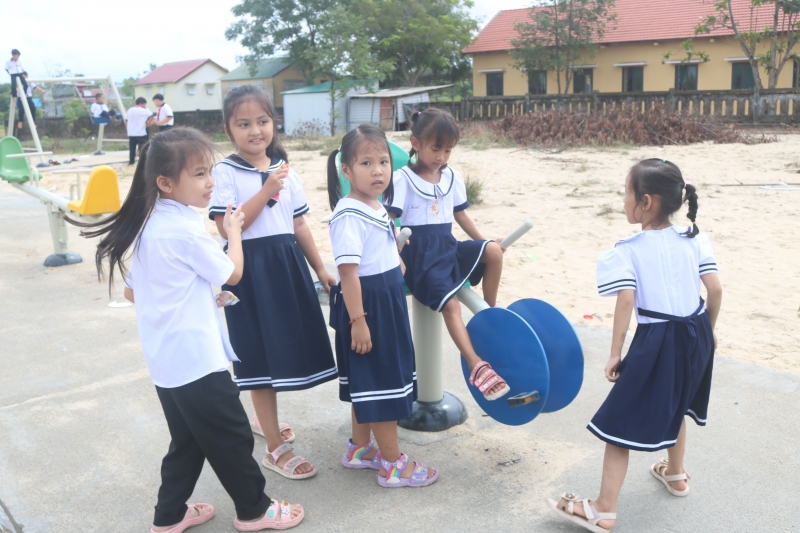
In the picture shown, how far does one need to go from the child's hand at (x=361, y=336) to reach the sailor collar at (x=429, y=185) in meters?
0.63

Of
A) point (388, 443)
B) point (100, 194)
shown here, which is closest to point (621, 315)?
point (388, 443)

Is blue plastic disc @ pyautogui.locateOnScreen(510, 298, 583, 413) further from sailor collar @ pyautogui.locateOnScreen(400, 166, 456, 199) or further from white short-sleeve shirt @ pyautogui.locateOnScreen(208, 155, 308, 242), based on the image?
white short-sleeve shirt @ pyautogui.locateOnScreen(208, 155, 308, 242)

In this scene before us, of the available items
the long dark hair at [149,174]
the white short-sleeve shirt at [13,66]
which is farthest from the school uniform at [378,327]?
the white short-sleeve shirt at [13,66]

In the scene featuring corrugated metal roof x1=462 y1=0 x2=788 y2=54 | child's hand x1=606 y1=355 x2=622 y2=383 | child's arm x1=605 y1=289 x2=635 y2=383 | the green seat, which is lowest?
child's hand x1=606 y1=355 x2=622 y2=383

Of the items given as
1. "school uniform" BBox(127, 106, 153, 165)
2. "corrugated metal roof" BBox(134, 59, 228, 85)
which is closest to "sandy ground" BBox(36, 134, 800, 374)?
"school uniform" BBox(127, 106, 153, 165)

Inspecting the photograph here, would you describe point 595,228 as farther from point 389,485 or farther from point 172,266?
point 172,266

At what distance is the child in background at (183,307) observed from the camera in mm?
2242

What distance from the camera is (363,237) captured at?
259 centimetres

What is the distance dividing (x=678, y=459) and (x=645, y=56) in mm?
31163

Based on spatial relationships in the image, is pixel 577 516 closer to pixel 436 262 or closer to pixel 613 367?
pixel 613 367

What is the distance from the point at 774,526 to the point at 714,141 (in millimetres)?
14783

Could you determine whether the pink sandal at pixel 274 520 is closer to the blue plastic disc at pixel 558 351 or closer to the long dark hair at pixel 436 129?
the blue plastic disc at pixel 558 351

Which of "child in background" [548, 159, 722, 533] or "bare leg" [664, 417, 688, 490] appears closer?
"child in background" [548, 159, 722, 533]

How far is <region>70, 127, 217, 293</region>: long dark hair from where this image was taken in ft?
7.52
